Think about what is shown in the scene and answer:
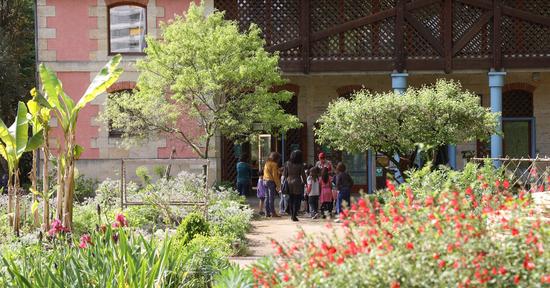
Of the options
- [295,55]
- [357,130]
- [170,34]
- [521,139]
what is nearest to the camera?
[357,130]

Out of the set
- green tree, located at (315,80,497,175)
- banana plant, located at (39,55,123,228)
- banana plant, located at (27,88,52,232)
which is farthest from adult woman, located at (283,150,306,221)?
banana plant, located at (27,88,52,232)

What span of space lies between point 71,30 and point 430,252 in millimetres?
17903

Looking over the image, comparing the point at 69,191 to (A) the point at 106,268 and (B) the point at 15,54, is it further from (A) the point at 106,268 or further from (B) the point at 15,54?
(B) the point at 15,54

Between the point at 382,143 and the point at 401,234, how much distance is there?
35.4ft

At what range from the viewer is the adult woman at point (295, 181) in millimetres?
16188

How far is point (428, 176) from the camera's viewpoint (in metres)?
12.6

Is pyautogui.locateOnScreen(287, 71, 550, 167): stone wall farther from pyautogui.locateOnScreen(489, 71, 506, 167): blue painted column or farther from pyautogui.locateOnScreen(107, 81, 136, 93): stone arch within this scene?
pyautogui.locateOnScreen(107, 81, 136, 93): stone arch

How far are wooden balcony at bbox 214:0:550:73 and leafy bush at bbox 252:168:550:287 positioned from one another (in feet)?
52.6

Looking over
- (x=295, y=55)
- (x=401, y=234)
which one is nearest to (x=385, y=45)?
(x=295, y=55)

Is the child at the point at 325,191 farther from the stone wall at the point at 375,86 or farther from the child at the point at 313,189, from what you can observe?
the stone wall at the point at 375,86

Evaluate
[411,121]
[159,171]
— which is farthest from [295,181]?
[159,171]

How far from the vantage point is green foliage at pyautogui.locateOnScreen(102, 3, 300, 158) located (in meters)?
17.8

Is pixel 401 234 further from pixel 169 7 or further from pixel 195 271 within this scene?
pixel 169 7

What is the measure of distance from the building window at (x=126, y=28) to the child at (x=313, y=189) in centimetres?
709
